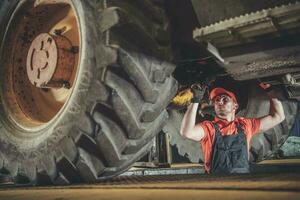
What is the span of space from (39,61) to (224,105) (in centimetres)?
174

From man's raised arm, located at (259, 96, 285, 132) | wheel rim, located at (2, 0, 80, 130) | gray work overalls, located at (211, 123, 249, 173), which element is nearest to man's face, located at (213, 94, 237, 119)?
gray work overalls, located at (211, 123, 249, 173)

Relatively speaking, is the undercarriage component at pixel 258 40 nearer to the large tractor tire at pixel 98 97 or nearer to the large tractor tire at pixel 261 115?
the large tractor tire at pixel 98 97

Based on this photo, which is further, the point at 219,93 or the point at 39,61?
the point at 219,93

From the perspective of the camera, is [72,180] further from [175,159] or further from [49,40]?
[175,159]

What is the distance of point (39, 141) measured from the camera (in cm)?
204

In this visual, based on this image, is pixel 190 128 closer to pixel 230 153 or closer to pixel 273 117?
pixel 230 153

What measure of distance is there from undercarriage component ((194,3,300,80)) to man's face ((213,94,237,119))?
3.28 feet

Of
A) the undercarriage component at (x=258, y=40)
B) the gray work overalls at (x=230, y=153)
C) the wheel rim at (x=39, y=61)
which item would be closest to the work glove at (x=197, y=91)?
the gray work overalls at (x=230, y=153)

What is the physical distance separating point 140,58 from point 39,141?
29.8 inches

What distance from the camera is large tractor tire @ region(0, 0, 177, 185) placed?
184 cm

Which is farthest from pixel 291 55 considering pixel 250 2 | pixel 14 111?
pixel 14 111

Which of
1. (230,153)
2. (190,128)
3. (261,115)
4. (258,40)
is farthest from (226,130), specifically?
(258,40)

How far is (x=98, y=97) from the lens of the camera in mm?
1825

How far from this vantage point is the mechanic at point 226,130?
3.15 metres
